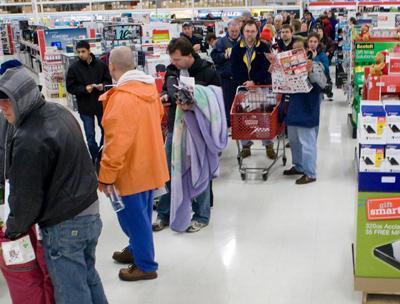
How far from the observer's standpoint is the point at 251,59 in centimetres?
628

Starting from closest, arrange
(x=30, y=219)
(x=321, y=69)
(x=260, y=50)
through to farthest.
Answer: (x=30, y=219) → (x=321, y=69) → (x=260, y=50)

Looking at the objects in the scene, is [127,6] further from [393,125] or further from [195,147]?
[393,125]

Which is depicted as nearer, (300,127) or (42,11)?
(300,127)

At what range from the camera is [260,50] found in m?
6.23

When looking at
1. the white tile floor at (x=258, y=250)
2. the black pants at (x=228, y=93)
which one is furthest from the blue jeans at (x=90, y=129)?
the black pants at (x=228, y=93)

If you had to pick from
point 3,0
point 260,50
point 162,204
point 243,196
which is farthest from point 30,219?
point 3,0

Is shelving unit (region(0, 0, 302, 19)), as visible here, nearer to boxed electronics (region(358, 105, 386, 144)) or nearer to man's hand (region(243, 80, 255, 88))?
man's hand (region(243, 80, 255, 88))

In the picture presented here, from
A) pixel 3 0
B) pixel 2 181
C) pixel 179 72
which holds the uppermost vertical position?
pixel 3 0

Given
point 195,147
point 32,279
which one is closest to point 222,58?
point 195,147

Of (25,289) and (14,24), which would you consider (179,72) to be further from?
(14,24)

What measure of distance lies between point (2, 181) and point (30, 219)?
1167 mm

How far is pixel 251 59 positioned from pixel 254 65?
0.25ft

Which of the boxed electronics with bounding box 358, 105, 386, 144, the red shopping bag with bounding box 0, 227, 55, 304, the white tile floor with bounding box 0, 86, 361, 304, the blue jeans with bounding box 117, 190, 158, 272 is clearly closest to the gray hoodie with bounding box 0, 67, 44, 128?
the red shopping bag with bounding box 0, 227, 55, 304

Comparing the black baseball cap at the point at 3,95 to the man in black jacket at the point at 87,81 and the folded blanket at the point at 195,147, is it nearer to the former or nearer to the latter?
the folded blanket at the point at 195,147
